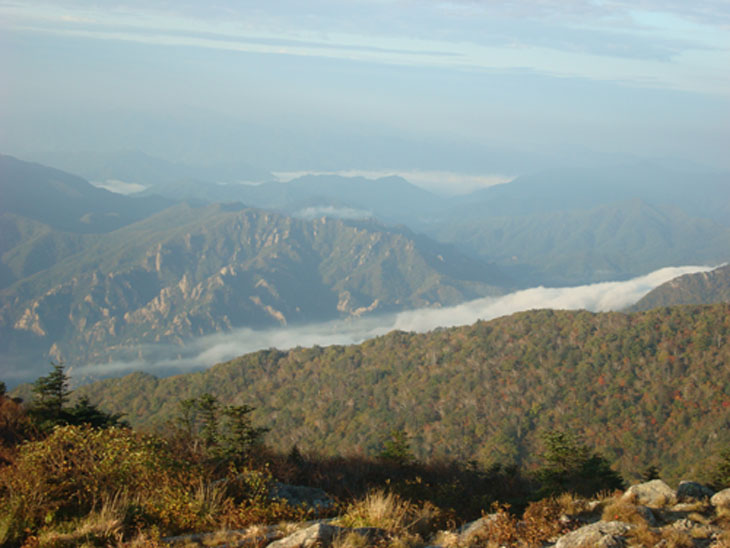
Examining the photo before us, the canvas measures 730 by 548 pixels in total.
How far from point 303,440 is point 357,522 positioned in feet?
286

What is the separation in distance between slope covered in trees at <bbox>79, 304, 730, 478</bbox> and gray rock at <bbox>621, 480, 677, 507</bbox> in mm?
54662

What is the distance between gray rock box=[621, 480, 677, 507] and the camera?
13.1 metres

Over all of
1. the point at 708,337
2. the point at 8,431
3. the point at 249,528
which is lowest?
the point at 708,337

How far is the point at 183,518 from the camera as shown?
35.1 ft

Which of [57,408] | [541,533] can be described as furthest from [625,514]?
[57,408]

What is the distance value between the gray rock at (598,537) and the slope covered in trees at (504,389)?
5801 centimetres

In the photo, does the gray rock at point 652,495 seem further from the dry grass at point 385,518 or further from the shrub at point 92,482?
the shrub at point 92,482

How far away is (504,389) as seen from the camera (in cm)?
9975

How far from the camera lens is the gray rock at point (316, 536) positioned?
9320 mm

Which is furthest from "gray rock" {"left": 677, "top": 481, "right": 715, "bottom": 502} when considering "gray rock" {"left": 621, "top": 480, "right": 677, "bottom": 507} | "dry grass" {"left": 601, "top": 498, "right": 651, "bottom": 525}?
"dry grass" {"left": 601, "top": 498, "right": 651, "bottom": 525}

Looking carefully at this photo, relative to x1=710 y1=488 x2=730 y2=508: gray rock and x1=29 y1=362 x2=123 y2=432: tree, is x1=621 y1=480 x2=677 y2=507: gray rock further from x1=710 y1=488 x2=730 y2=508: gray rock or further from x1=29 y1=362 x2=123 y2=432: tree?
x1=29 y1=362 x2=123 y2=432: tree

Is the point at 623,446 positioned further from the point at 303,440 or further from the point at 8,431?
the point at 8,431

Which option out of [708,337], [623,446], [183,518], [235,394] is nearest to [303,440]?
[235,394]

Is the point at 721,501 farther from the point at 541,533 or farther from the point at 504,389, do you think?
the point at 504,389
